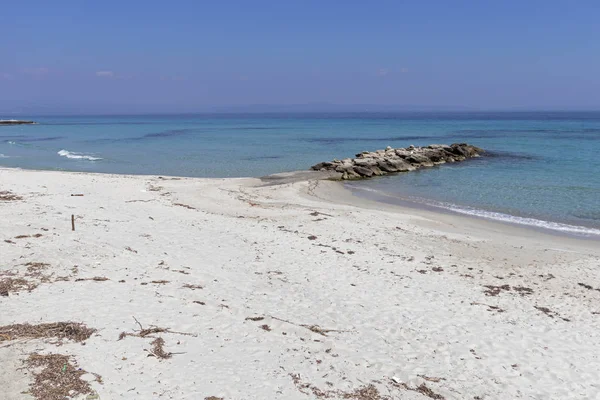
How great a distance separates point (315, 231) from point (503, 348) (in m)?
8.22

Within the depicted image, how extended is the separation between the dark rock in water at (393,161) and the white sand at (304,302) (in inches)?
505

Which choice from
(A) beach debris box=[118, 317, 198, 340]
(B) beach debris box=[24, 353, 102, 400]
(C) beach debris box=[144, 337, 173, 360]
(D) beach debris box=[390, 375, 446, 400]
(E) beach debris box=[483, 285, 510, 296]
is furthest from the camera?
(E) beach debris box=[483, 285, 510, 296]

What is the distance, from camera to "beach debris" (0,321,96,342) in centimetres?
695

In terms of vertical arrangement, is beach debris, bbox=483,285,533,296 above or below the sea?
below

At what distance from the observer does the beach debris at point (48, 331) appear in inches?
274

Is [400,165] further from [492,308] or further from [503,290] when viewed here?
[492,308]

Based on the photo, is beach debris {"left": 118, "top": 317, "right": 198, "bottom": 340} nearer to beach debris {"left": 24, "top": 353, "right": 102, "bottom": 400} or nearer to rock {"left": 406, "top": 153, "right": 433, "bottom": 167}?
beach debris {"left": 24, "top": 353, "right": 102, "bottom": 400}

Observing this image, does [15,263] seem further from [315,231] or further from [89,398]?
[315,231]

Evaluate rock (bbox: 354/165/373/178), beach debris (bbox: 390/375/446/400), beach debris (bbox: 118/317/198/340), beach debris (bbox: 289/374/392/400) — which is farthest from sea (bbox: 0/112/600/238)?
beach debris (bbox: 118/317/198/340)

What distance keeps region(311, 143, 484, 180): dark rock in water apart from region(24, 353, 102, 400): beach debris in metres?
23.8

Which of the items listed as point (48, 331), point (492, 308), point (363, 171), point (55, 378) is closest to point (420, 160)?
point (363, 171)

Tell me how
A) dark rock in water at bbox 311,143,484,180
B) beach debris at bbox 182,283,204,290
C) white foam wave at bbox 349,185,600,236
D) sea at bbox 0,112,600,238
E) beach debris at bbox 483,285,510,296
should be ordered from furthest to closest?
dark rock in water at bbox 311,143,484,180 < sea at bbox 0,112,600,238 < white foam wave at bbox 349,185,600,236 < beach debris at bbox 483,285,510,296 < beach debris at bbox 182,283,204,290

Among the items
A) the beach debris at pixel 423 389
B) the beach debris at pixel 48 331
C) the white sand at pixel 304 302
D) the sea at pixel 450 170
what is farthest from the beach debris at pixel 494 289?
the beach debris at pixel 48 331

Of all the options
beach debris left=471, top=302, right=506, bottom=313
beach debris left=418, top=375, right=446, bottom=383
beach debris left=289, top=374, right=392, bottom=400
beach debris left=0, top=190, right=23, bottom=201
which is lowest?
beach debris left=471, top=302, right=506, bottom=313
